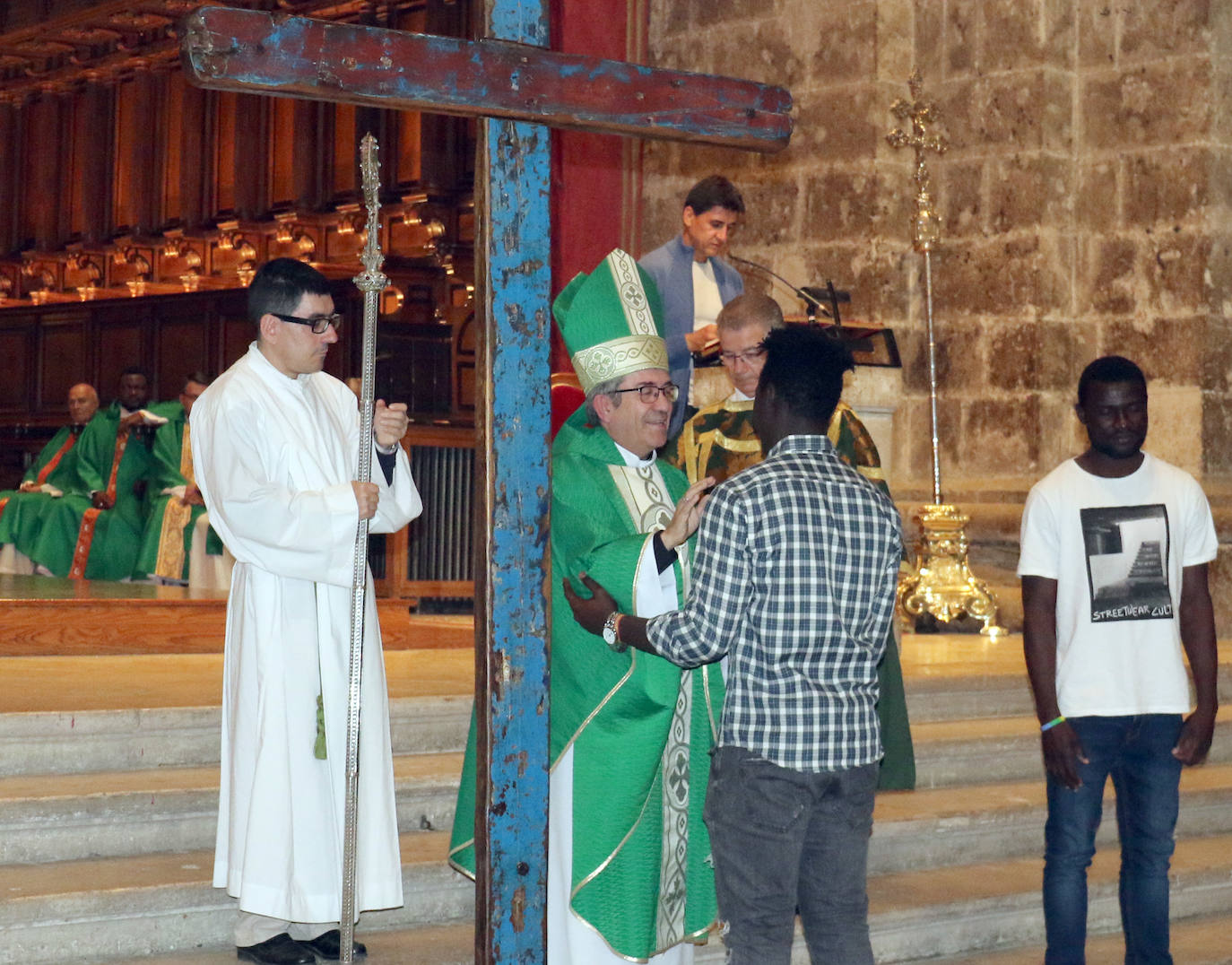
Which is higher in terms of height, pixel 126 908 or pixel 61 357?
pixel 61 357

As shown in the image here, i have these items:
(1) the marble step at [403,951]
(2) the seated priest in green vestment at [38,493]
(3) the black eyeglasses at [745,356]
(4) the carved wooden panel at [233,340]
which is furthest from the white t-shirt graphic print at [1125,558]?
(4) the carved wooden panel at [233,340]

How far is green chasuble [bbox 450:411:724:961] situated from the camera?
11.3ft

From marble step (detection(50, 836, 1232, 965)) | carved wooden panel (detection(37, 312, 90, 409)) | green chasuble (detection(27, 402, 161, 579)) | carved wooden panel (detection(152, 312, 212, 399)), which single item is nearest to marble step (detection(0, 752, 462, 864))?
marble step (detection(50, 836, 1232, 965))

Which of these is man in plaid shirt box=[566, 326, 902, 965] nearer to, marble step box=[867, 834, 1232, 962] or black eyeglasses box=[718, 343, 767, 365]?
black eyeglasses box=[718, 343, 767, 365]

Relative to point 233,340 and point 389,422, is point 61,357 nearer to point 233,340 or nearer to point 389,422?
point 233,340

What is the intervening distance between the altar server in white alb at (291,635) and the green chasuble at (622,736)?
1.29 ft

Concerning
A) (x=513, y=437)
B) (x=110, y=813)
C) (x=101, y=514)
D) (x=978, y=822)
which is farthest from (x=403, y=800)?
(x=101, y=514)

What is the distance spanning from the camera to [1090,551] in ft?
12.8

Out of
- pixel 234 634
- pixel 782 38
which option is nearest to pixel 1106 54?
pixel 782 38

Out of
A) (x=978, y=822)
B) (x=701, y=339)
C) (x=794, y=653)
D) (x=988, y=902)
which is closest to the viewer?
(x=794, y=653)

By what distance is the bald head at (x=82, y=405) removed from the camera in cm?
1145

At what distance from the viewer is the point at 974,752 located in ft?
19.8

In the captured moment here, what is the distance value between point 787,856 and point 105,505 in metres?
8.37

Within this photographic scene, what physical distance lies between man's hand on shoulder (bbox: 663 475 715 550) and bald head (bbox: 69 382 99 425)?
8803 mm
